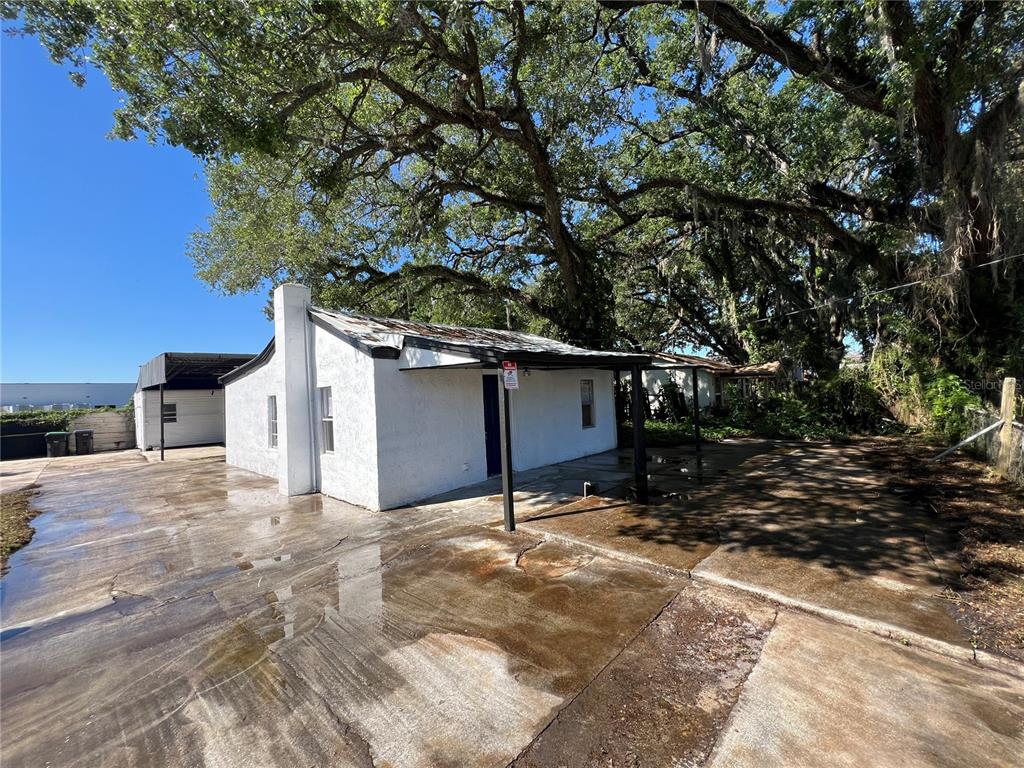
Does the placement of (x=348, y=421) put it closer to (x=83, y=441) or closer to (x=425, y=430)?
(x=425, y=430)

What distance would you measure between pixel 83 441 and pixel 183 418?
423 centimetres

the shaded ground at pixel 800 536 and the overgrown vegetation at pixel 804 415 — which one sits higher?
the overgrown vegetation at pixel 804 415

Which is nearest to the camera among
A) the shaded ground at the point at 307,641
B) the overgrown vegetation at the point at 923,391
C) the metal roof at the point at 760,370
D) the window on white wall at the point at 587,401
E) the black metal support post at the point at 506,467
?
the shaded ground at the point at 307,641

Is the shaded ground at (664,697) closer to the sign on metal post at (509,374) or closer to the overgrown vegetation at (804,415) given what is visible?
the sign on metal post at (509,374)

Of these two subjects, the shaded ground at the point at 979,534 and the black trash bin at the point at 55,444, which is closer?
the shaded ground at the point at 979,534

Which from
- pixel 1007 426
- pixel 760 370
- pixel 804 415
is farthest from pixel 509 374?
pixel 804 415

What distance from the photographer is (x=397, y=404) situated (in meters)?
7.29

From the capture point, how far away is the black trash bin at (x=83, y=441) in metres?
19.1

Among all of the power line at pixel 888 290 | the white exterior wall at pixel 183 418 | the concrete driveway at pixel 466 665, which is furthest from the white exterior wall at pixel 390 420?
the white exterior wall at pixel 183 418

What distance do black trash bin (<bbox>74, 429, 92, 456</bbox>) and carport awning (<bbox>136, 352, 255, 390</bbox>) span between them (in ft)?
12.6

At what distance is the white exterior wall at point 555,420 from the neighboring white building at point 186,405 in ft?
46.3

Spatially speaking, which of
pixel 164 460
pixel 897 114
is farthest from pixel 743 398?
pixel 164 460

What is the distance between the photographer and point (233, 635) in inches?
141

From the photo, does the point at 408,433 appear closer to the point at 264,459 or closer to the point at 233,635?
the point at 233,635
